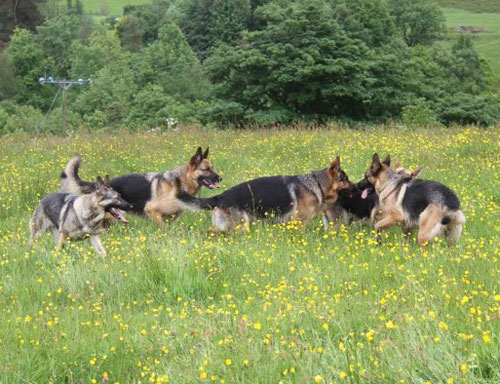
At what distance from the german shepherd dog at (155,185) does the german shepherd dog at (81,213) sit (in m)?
0.70

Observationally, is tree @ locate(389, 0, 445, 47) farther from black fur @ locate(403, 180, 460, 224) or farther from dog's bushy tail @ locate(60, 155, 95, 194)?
black fur @ locate(403, 180, 460, 224)

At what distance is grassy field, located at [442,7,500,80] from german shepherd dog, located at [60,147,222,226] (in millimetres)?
67391

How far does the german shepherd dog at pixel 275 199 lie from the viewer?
8.33m

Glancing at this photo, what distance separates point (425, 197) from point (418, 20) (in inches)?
3121

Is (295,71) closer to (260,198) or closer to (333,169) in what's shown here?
(333,169)

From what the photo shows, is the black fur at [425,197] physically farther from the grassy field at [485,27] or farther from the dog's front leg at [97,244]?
the grassy field at [485,27]

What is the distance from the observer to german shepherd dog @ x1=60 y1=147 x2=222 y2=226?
29.2ft

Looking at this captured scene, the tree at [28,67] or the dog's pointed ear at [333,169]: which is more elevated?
the dog's pointed ear at [333,169]

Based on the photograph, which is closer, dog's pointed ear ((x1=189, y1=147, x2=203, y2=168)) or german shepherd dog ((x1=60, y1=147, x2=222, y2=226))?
german shepherd dog ((x1=60, y1=147, x2=222, y2=226))

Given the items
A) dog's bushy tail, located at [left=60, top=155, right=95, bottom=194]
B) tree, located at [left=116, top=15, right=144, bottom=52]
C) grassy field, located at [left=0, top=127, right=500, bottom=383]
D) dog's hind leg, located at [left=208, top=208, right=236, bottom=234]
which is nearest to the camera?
grassy field, located at [left=0, top=127, right=500, bottom=383]

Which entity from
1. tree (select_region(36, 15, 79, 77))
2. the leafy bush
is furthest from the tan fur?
tree (select_region(36, 15, 79, 77))

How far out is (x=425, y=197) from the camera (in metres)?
7.30

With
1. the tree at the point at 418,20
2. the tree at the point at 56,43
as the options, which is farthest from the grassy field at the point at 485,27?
the tree at the point at 56,43

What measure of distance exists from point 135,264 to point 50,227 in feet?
8.36
